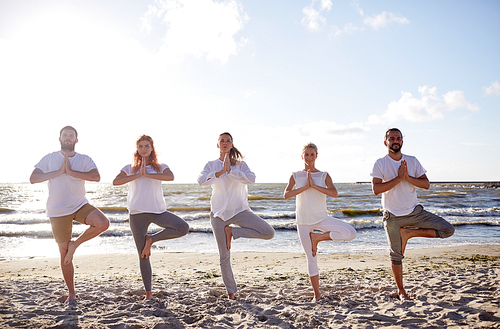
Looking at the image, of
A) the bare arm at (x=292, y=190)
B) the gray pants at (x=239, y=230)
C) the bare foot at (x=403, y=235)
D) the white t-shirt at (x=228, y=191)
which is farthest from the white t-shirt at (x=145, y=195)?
Answer: the bare foot at (x=403, y=235)

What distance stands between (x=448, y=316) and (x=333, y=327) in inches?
52.1

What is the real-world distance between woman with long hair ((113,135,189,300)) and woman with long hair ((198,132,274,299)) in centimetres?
49

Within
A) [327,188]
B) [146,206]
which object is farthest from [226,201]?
[327,188]

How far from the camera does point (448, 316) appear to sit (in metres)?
3.62

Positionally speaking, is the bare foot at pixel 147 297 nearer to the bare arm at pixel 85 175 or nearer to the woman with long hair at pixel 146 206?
the woman with long hair at pixel 146 206

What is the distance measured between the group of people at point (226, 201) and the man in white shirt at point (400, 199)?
1cm

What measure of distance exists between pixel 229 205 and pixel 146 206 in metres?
1.13

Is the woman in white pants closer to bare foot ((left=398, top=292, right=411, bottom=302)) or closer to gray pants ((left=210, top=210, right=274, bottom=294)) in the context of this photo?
gray pants ((left=210, top=210, right=274, bottom=294))

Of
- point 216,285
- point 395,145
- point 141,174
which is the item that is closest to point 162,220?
point 141,174

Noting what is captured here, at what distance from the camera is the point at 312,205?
14.3 feet

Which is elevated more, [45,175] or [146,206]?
[45,175]

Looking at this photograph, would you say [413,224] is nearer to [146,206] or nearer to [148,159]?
[146,206]

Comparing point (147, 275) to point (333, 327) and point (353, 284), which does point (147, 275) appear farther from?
point (353, 284)

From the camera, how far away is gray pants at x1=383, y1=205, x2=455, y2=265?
13.4ft
